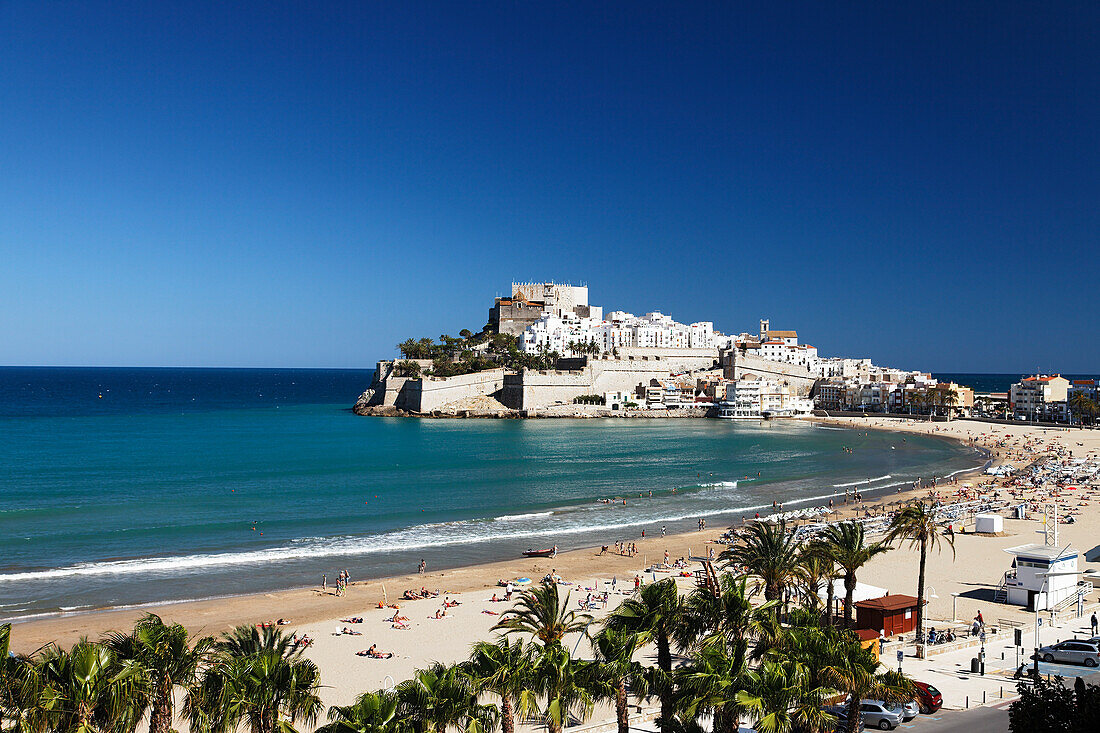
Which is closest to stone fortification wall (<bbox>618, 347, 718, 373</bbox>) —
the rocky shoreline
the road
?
the rocky shoreline

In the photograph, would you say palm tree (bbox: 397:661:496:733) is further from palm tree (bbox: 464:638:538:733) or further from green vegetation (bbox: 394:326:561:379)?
green vegetation (bbox: 394:326:561:379)

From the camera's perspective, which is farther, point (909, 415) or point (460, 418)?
point (909, 415)

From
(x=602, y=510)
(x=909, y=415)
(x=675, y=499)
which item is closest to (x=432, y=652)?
(x=602, y=510)

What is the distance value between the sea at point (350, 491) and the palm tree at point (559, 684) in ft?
41.4

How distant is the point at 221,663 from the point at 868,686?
20.2 ft

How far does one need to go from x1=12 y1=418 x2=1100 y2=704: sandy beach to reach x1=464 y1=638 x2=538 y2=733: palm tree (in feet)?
15.1

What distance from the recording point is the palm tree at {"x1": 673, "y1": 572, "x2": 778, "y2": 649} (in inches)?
360

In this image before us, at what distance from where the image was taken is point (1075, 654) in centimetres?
1141

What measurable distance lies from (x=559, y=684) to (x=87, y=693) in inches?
167

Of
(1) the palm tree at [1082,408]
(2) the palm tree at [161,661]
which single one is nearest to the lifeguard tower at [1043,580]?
(2) the palm tree at [161,661]

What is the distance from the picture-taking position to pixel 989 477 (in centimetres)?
3841

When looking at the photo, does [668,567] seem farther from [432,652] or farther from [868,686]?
→ [868,686]

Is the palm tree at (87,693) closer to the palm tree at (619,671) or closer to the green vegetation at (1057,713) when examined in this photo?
the palm tree at (619,671)

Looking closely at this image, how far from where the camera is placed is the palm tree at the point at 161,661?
764 cm
